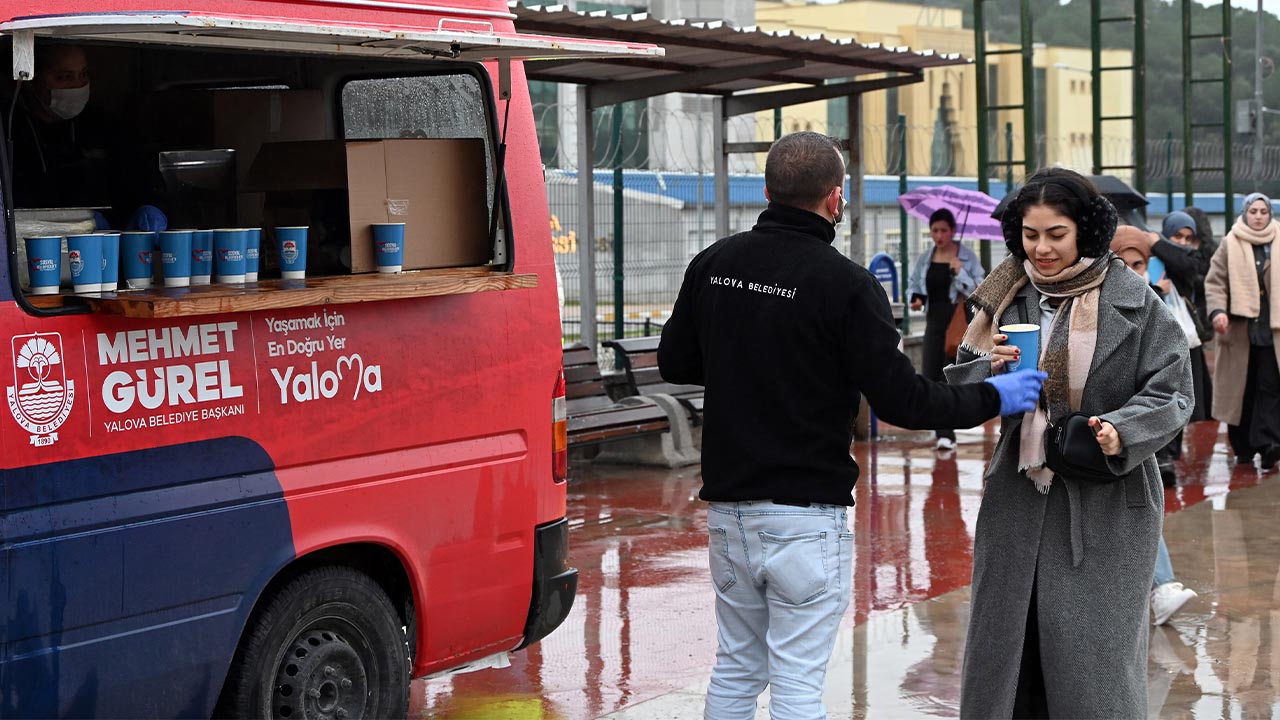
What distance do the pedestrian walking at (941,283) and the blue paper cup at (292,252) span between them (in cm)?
757

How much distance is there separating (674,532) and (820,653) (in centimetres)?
495

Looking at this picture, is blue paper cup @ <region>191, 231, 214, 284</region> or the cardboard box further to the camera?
the cardboard box

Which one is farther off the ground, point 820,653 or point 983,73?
point 983,73

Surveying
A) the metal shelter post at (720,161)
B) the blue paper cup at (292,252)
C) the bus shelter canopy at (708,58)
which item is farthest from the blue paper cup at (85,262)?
the metal shelter post at (720,161)

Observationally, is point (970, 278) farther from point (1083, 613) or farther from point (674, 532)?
point (1083, 613)

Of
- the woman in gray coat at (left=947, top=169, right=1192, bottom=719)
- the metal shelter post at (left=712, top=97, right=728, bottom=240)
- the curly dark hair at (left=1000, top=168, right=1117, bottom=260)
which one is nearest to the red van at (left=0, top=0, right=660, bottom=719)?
the curly dark hair at (left=1000, top=168, right=1117, bottom=260)

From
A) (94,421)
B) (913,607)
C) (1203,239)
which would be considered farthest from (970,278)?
(94,421)

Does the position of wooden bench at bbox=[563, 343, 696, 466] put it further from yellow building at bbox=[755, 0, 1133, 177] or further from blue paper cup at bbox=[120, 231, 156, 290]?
yellow building at bbox=[755, 0, 1133, 177]

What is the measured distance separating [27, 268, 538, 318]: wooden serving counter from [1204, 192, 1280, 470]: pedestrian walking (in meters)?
7.21

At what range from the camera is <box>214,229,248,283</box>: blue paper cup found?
4.55 m

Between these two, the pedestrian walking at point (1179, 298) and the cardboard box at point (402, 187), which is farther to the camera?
the pedestrian walking at point (1179, 298)

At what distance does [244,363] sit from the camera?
438 cm

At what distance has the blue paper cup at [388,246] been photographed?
16.5ft

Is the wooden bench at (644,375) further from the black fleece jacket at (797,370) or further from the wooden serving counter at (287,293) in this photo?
the black fleece jacket at (797,370)
